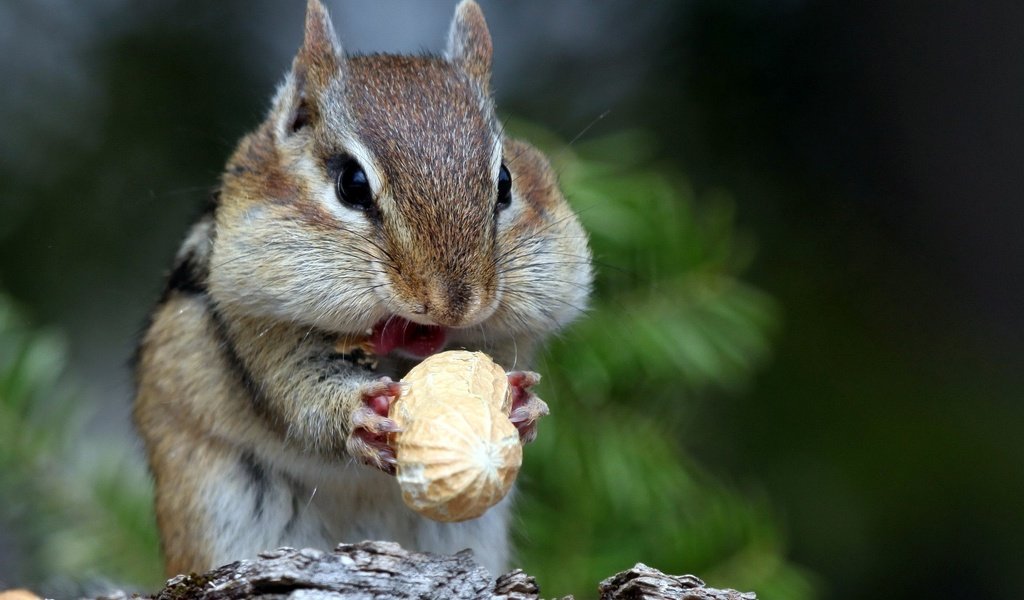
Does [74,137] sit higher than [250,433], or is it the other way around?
[74,137]

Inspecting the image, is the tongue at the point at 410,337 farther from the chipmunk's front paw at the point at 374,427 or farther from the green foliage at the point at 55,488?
the green foliage at the point at 55,488

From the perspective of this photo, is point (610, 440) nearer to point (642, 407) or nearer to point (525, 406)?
point (642, 407)

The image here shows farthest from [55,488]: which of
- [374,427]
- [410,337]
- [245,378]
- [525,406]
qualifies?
[525,406]

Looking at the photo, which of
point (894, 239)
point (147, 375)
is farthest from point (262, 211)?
point (894, 239)

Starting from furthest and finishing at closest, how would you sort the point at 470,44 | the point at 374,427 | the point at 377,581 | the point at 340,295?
the point at 470,44 < the point at 340,295 < the point at 374,427 < the point at 377,581

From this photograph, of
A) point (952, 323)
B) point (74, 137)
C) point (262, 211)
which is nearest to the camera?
point (262, 211)

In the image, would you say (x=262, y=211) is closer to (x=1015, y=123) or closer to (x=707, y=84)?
(x=707, y=84)
